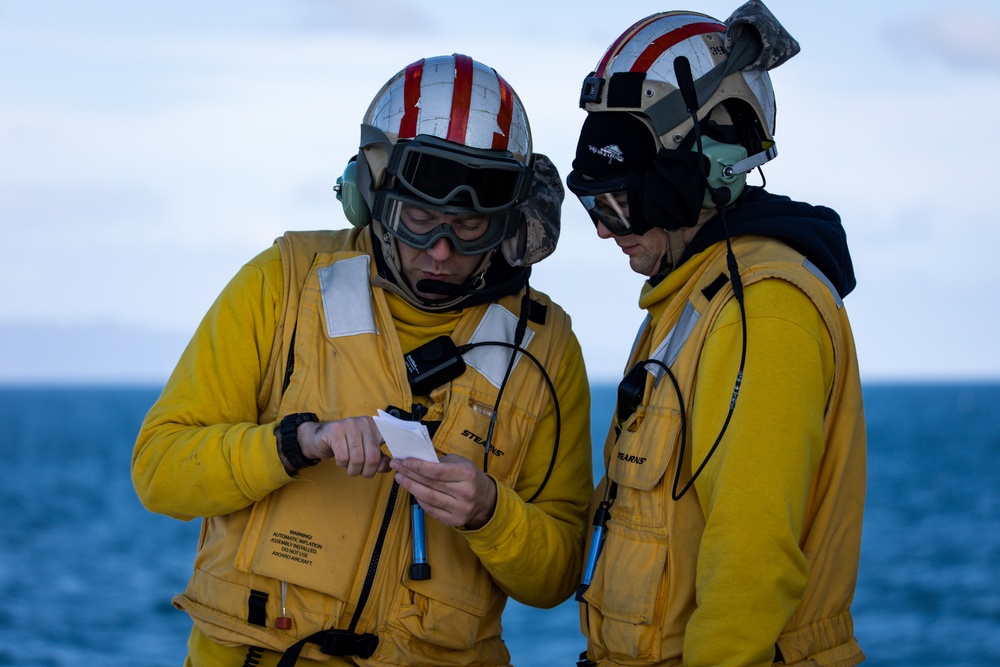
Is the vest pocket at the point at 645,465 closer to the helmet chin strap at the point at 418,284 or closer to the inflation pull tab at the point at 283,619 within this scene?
the helmet chin strap at the point at 418,284

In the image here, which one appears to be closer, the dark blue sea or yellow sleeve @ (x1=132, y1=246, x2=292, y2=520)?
yellow sleeve @ (x1=132, y1=246, x2=292, y2=520)

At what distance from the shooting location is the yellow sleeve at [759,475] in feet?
Result: 11.2

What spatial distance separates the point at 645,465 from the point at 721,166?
98 centimetres

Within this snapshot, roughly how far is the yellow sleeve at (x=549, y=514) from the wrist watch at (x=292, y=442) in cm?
60

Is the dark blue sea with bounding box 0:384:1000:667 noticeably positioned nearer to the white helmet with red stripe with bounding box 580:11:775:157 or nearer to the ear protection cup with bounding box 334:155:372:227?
the ear protection cup with bounding box 334:155:372:227

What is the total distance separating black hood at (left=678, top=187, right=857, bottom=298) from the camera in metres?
3.87

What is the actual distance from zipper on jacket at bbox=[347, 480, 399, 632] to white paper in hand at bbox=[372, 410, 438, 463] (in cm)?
59

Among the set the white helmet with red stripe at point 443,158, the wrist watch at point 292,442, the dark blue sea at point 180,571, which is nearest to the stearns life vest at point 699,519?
the white helmet with red stripe at point 443,158

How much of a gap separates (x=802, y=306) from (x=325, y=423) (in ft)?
5.04

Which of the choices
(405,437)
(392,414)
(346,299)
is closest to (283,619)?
(392,414)

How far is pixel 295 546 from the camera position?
165 inches

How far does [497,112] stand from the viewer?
14.7 feet

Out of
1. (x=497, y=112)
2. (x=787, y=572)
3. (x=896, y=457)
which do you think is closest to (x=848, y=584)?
(x=787, y=572)

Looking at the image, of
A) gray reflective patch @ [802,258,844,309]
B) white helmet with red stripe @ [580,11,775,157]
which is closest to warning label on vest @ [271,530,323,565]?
white helmet with red stripe @ [580,11,775,157]
